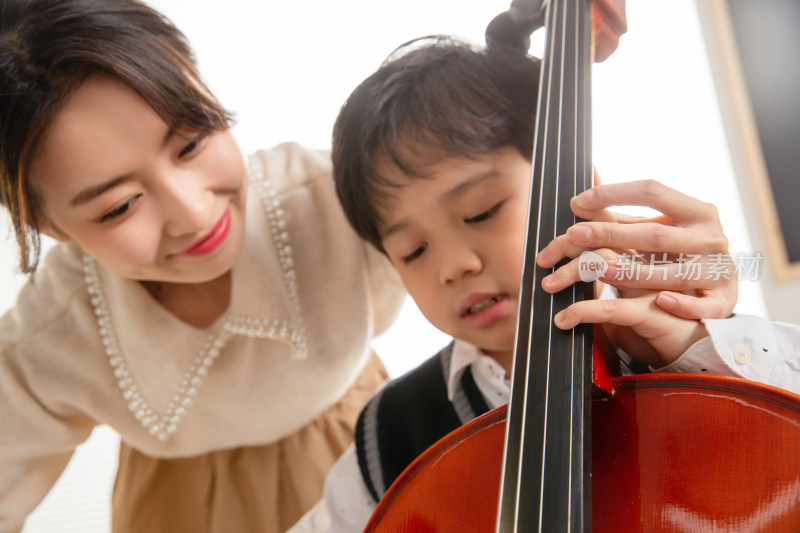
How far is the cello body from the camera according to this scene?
0.34m

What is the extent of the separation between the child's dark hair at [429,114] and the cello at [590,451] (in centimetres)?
17

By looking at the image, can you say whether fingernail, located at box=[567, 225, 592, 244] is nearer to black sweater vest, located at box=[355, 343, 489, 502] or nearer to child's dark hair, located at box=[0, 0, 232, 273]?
black sweater vest, located at box=[355, 343, 489, 502]

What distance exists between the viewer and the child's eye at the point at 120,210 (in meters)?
0.67

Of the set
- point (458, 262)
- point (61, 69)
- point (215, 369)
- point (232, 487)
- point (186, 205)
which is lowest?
point (232, 487)

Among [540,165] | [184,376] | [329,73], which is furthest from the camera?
[329,73]

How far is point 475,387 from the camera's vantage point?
71cm

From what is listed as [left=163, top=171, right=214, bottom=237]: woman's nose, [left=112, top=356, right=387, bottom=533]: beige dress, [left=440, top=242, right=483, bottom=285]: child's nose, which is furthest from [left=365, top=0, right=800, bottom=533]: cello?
[left=112, top=356, right=387, bottom=533]: beige dress

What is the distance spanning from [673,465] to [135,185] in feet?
1.87

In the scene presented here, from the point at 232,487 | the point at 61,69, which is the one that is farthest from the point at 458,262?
the point at 232,487

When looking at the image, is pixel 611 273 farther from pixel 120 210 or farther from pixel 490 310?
pixel 120 210

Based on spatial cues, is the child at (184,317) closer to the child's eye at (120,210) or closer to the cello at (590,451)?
the child's eye at (120,210)

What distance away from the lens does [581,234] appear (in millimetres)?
419

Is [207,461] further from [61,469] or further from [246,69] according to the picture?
[246,69]

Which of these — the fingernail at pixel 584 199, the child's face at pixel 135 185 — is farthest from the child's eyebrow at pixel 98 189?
the fingernail at pixel 584 199
